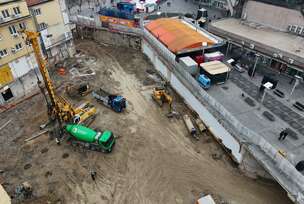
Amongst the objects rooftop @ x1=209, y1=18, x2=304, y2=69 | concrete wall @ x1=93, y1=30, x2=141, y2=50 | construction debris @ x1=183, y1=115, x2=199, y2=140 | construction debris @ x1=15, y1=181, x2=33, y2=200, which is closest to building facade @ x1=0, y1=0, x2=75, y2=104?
concrete wall @ x1=93, y1=30, x2=141, y2=50

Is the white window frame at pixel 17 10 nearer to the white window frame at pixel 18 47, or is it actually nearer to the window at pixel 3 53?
the white window frame at pixel 18 47

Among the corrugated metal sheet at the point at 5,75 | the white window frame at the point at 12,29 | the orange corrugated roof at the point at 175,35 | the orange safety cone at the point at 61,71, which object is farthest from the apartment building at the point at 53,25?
the orange corrugated roof at the point at 175,35

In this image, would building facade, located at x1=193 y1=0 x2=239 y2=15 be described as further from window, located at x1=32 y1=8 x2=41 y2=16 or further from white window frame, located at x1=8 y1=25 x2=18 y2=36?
white window frame, located at x1=8 y1=25 x2=18 y2=36

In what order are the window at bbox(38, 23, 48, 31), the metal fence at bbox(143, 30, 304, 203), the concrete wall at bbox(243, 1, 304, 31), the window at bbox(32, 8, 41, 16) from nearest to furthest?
the metal fence at bbox(143, 30, 304, 203) → the window at bbox(32, 8, 41, 16) → the concrete wall at bbox(243, 1, 304, 31) → the window at bbox(38, 23, 48, 31)

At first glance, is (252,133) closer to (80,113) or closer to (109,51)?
(80,113)

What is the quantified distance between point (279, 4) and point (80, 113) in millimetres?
35052

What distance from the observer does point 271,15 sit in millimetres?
39656

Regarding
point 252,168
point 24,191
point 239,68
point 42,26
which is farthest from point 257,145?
point 42,26

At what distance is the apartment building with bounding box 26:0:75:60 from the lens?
120 feet

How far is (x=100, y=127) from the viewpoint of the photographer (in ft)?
98.9

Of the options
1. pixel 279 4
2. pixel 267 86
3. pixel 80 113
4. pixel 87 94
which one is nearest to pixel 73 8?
pixel 87 94

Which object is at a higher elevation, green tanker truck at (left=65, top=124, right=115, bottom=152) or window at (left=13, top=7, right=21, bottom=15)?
window at (left=13, top=7, right=21, bottom=15)

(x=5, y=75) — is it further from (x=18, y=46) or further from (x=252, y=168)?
(x=252, y=168)

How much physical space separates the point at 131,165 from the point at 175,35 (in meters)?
23.1
